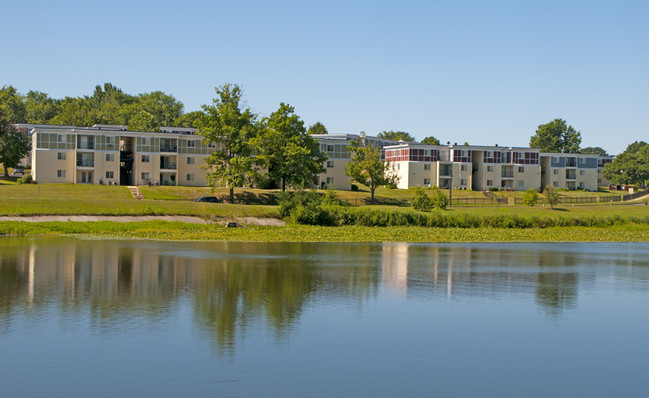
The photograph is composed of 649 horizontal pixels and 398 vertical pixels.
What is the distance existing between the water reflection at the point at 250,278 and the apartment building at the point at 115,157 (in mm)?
58040

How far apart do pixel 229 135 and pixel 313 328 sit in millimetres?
74457

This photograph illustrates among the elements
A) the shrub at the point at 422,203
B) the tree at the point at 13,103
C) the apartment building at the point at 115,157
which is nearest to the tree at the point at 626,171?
the shrub at the point at 422,203

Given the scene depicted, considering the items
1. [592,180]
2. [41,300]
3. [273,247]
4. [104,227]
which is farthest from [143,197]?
[592,180]

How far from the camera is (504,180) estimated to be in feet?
486

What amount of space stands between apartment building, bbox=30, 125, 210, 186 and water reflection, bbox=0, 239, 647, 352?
58040 millimetres

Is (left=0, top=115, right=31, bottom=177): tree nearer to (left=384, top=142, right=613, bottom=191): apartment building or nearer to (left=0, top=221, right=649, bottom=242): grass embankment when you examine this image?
(left=0, top=221, right=649, bottom=242): grass embankment

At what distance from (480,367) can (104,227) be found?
5144 cm

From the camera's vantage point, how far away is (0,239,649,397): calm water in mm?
19781

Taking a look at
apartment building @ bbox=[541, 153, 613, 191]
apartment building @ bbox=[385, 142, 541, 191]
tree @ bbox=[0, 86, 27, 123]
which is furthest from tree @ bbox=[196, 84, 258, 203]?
tree @ bbox=[0, 86, 27, 123]

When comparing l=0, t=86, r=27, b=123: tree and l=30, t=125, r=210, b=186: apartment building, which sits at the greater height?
l=0, t=86, r=27, b=123: tree

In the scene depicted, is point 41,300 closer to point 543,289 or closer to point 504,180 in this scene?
point 543,289

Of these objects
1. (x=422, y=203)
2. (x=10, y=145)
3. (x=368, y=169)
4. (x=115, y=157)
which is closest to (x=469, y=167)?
(x=368, y=169)

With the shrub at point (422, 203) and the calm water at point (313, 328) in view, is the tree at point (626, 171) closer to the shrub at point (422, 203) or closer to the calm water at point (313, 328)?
the shrub at point (422, 203)

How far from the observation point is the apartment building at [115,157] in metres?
111
